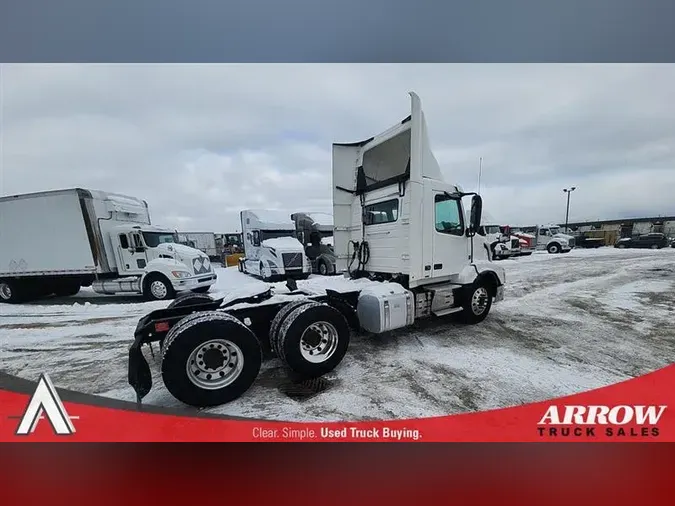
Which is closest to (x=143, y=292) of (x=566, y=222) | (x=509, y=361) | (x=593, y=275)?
(x=509, y=361)

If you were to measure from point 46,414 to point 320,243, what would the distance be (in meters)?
2.66

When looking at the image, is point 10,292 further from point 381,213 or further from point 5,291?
point 381,213

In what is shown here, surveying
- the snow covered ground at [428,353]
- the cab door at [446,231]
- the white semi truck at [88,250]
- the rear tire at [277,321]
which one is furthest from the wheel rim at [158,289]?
the cab door at [446,231]

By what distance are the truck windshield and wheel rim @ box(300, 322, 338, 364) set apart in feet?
4.96

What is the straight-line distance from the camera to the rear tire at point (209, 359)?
1.62 meters

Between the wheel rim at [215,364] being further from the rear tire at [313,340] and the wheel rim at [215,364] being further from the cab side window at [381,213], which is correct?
the cab side window at [381,213]

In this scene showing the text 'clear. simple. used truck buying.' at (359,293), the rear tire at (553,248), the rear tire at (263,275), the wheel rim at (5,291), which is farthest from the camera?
the rear tire at (553,248)

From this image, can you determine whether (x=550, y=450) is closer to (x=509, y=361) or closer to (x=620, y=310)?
(x=509, y=361)

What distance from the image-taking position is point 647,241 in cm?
243

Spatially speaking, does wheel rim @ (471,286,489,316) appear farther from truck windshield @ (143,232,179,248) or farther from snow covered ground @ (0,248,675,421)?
truck windshield @ (143,232,179,248)

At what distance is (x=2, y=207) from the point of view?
2049mm

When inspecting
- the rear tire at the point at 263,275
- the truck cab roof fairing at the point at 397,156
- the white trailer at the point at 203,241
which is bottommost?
the rear tire at the point at 263,275

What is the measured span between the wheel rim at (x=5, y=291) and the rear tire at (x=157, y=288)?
3.19ft

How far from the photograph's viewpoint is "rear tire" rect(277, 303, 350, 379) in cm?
195
